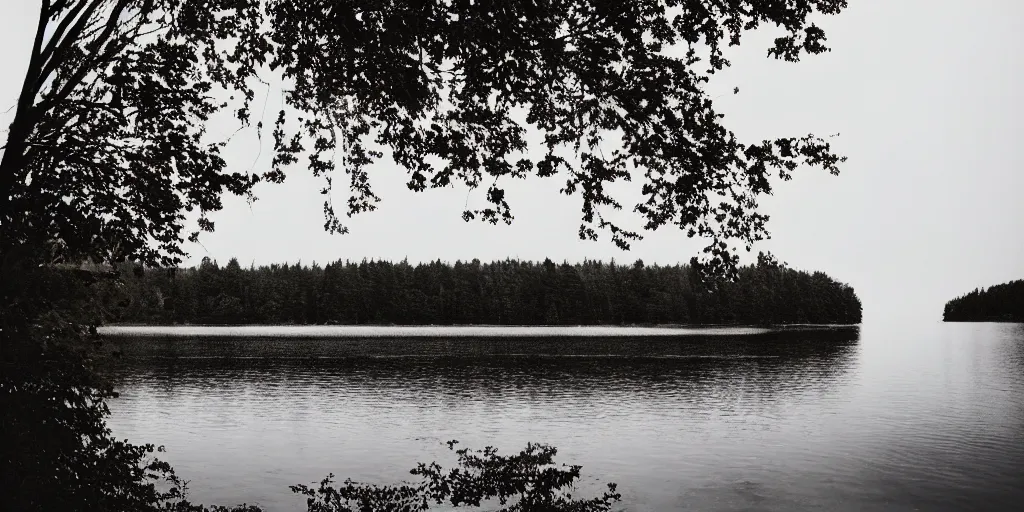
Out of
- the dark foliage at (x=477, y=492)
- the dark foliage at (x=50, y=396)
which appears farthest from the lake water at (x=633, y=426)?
the dark foliage at (x=50, y=396)

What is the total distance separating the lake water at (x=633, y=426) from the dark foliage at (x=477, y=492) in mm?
1017

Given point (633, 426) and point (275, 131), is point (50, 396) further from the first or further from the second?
point (633, 426)

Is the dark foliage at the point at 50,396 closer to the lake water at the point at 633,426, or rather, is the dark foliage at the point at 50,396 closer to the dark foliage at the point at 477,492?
the dark foliage at the point at 477,492

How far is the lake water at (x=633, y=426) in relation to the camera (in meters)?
23.0

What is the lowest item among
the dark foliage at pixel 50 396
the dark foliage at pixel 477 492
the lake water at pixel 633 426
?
the lake water at pixel 633 426

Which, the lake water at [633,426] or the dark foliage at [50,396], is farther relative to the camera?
the lake water at [633,426]

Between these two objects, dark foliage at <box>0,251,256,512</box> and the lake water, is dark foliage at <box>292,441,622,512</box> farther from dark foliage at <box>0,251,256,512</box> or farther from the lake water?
dark foliage at <box>0,251,256,512</box>

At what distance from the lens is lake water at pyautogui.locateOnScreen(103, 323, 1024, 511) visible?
23.0 metres

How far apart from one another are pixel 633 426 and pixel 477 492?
54.0 ft

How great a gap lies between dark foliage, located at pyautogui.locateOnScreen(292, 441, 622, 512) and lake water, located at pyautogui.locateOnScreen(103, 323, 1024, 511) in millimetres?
1017

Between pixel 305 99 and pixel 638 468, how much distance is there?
54.4 feet

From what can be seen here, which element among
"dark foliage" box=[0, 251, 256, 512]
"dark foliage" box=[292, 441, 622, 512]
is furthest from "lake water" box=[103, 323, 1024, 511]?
"dark foliage" box=[0, 251, 256, 512]

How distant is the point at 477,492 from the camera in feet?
64.6

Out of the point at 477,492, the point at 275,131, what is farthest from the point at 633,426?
the point at 275,131
